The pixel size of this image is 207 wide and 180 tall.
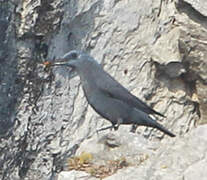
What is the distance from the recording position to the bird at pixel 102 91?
1110cm

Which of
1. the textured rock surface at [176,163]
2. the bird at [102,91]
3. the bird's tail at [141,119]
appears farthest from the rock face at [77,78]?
the textured rock surface at [176,163]

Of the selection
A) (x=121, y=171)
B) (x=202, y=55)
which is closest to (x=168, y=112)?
(x=202, y=55)

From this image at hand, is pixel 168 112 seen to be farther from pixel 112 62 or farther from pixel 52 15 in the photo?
pixel 52 15

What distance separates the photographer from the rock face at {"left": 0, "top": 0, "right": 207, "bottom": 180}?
14.1 m

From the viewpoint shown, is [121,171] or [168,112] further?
[168,112]

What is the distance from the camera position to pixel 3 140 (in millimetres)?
14055

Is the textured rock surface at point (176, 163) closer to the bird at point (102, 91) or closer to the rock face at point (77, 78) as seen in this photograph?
the bird at point (102, 91)

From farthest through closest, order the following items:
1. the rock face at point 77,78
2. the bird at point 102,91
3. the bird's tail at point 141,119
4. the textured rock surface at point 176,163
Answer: the rock face at point 77,78
the bird's tail at point 141,119
the bird at point 102,91
the textured rock surface at point 176,163

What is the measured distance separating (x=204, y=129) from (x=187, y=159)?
1.65 feet

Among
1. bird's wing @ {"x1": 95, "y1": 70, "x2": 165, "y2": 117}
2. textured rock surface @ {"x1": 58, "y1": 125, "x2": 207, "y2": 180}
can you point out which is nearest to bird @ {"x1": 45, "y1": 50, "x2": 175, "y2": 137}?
bird's wing @ {"x1": 95, "y1": 70, "x2": 165, "y2": 117}

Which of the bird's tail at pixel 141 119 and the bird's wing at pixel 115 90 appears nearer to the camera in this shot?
the bird's wing at pixel 115 90

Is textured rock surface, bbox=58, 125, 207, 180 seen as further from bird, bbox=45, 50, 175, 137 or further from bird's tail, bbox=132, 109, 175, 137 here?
bird's tail, bbox=132, 109, 175, 137

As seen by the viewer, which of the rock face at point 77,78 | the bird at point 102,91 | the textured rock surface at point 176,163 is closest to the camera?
the textured rock surface at point 176,163

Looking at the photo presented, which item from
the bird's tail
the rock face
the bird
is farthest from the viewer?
the rock face
